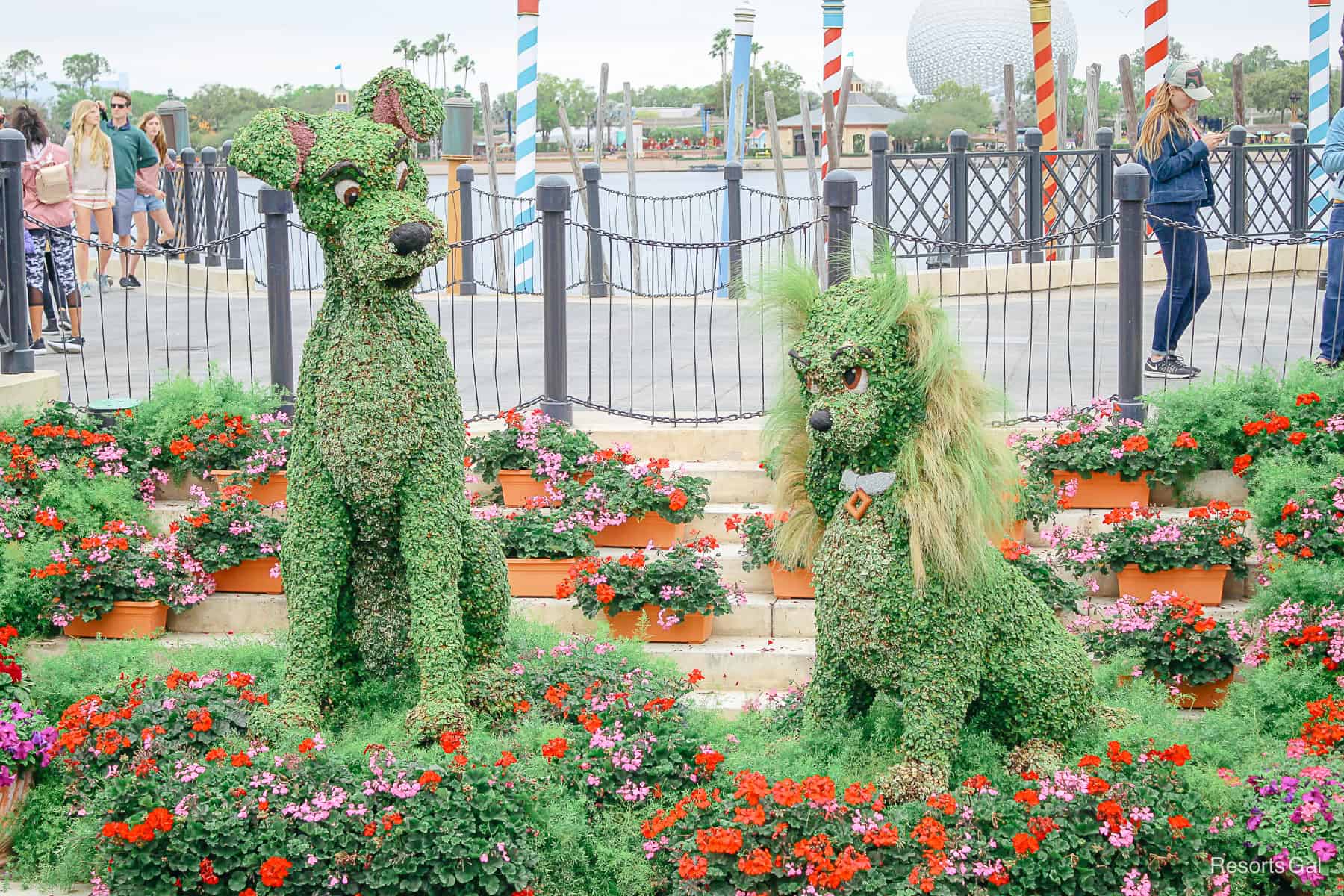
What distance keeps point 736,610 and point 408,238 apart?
2572 millimetres

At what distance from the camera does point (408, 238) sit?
4.25 metres

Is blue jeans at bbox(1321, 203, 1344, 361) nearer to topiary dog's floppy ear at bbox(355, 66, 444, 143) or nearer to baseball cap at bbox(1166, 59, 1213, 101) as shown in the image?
baseball cap at bbox(1166, 59, 1213, 101)

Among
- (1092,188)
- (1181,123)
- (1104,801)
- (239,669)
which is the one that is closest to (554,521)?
(239,669)

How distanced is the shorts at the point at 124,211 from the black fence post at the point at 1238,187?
11.1 meters

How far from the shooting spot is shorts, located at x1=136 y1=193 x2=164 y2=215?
15.2 metres

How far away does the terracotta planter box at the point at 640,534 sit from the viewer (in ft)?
21.8

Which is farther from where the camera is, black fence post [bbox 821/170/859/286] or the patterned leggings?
the patterned leggings

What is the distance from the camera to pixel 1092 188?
15.7m

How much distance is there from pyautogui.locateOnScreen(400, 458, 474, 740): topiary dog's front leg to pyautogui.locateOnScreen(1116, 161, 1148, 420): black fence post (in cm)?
405

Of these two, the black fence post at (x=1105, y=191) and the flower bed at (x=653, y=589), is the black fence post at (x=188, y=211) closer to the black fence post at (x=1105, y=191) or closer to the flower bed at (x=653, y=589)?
the black fence post at (x=1105, y=191)

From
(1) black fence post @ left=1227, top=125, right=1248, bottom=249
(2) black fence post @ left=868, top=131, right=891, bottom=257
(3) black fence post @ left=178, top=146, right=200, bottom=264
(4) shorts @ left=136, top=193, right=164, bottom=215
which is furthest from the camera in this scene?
(3) black fence post @ left=178, top=146, right=200, bottom=264

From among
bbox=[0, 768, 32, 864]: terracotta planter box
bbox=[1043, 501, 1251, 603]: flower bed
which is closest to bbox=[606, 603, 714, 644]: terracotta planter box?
bbox=[1043, 501, 1251, 603]: flower bed

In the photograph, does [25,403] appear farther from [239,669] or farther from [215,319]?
[215,319]

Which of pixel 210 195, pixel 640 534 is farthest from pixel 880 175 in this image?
pixel 210 195
